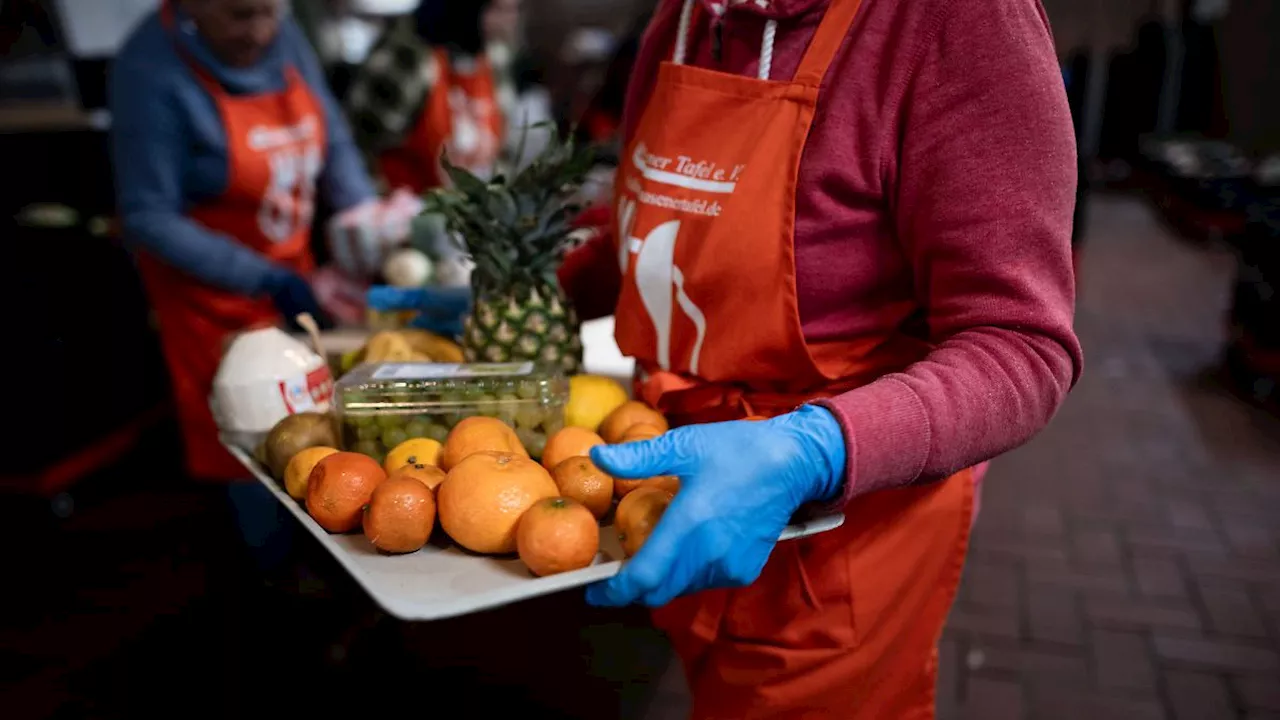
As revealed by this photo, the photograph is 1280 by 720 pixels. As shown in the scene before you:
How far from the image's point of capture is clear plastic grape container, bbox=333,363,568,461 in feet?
4.22

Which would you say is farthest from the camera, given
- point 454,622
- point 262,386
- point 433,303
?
point 454,622

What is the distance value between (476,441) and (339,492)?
19cm

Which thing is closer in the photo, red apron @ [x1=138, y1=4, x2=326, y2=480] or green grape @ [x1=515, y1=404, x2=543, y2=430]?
green grape @ [x1=515, y1=404, x2=543, y2=430]

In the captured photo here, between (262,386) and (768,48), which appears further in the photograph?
(262,386)

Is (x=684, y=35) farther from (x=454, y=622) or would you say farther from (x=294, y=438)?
(x=454, y=622)

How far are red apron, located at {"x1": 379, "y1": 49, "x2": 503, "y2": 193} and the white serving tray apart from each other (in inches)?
115

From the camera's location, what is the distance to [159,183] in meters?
2.42

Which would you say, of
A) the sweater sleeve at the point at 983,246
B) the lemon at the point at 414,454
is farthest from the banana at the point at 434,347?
the sweater sleeve at the point at 983,246

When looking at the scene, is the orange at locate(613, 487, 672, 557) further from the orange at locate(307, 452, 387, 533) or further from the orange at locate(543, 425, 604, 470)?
the orange at locate(307, 452, 387, 533)

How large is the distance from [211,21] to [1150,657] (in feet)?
10.7

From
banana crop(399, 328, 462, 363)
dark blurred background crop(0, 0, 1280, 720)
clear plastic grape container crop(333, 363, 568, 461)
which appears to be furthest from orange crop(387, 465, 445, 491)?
dark blurred background crop(0, 0, 1280, 720)

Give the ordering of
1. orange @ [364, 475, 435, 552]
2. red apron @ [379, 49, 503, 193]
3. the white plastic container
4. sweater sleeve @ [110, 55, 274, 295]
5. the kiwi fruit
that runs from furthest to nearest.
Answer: red apron @ [379, 49, 503, 193]
sweater sleeve @ [110, 55, 274, 295]
the white plastic container
the kiwi fruit
orange @ [364, 475, 435, 552]

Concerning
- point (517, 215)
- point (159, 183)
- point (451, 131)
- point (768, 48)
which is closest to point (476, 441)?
point (517, 215)

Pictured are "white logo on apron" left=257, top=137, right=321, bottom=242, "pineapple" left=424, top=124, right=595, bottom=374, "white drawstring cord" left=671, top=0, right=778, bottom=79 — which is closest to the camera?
"white drawstring cord" left=671, top=0, right=778, bottom=79
